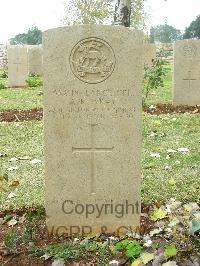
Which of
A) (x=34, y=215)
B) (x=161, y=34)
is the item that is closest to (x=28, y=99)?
(x=34, y=215)

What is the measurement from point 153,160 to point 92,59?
2642 mm

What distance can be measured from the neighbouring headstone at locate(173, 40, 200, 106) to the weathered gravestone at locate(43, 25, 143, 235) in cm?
730

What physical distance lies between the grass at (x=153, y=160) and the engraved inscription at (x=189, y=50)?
6.57ft

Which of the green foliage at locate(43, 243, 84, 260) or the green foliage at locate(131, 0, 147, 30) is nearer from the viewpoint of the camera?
the green foliage at locate(43, 243, 84, 260)

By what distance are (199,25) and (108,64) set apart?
4698 centimetres

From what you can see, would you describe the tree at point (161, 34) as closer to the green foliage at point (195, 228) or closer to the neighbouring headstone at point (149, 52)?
the neighbouring headstone at point (149, 52)

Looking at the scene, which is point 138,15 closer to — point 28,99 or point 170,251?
point 28,99

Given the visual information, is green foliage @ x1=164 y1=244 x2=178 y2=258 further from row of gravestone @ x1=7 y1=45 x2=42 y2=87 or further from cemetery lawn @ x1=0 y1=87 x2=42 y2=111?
row of gravestone @ x1=7 y1=45 x2=42 y2=87

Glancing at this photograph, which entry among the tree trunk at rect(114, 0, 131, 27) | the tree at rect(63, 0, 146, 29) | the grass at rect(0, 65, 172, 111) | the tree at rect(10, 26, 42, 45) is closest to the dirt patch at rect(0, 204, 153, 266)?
the grass at rect(0, 65, 172, 111)

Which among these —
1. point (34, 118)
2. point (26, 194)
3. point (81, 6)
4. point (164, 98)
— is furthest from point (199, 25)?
point (26, 194)

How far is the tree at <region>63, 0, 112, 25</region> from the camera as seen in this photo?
1344 inches

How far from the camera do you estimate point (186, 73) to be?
36.4 feet

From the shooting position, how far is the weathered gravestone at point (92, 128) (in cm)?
371

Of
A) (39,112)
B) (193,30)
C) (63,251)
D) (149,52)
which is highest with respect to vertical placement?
(193,30)
